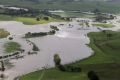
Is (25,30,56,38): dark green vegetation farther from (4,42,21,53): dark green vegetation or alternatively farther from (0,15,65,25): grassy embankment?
(0,15,65,25): grassy embankment

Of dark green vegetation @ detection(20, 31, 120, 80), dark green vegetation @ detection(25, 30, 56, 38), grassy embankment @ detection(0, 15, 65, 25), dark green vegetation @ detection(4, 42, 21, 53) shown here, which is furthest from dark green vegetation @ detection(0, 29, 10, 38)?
grassy embankment @ detection(0, 15, 65, 25)

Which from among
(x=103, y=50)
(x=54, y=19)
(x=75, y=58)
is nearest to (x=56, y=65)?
(x=75, y=58)

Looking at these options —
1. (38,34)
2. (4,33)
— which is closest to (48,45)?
(38,34)

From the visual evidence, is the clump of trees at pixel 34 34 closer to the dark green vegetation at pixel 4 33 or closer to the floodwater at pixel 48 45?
the floodwater at pixel 48 45

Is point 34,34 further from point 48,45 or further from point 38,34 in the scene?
point 48,45

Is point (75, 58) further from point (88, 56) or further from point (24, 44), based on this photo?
point (24, 44)
